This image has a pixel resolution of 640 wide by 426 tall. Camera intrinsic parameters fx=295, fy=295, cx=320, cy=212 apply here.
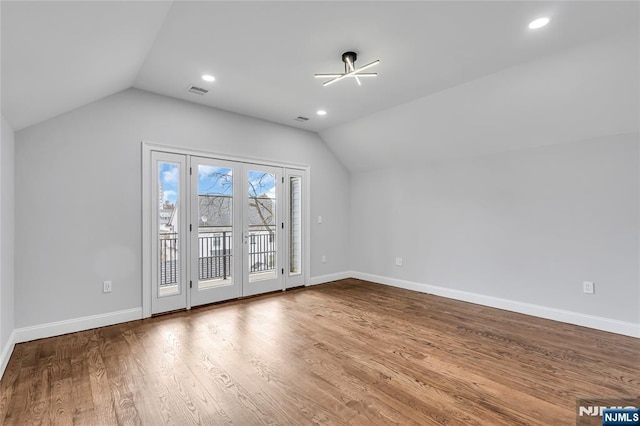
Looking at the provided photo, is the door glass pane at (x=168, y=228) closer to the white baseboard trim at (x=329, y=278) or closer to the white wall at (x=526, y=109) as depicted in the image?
the white baseboard trim at (x=329, y=278)

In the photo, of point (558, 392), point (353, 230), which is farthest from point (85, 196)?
point (558, 392)

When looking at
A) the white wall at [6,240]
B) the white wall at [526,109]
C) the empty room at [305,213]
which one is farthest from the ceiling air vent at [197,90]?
the white wall at [526,109]

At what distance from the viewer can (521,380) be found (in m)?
2.24

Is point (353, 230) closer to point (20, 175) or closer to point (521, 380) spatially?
point (521, 380)

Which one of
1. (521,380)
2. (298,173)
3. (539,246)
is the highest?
(298,173)

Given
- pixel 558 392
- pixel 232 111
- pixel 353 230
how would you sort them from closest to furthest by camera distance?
pixel 558 392 → pixel 232 111 → pixel 353 230

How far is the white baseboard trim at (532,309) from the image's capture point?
10.3 ft

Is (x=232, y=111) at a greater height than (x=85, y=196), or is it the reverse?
(x=232, y=111)

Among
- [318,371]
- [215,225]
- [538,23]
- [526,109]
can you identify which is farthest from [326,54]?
[318,371]

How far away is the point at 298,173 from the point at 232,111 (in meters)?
1.49

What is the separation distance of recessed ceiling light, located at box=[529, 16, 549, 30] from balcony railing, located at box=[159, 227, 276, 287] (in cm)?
398

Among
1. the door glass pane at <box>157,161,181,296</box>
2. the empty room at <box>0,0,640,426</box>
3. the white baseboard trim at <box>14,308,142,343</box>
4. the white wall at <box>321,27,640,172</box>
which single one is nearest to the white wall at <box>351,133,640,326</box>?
the empty room at <box>0,0,640,426</box>

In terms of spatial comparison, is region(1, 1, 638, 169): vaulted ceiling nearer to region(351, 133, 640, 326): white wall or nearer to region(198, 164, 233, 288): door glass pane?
region(351, 133, 640, 326): white wall

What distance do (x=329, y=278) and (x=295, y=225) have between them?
1.28 metres
